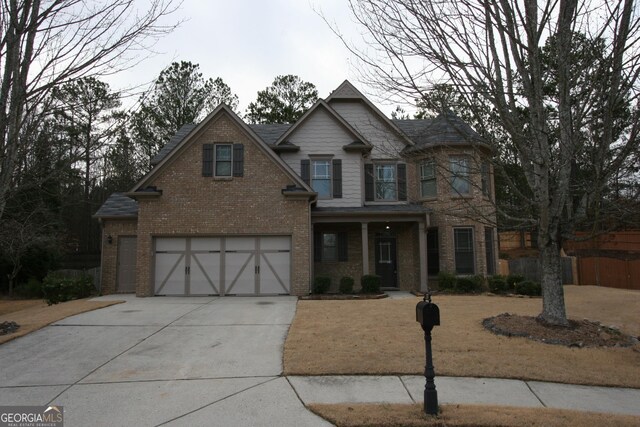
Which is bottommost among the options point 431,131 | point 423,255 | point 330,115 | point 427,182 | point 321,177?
point 423,255

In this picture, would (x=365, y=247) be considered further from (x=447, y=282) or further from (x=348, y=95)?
(x=348, y=95)

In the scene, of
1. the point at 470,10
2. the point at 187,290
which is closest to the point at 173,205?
the point at 187,290

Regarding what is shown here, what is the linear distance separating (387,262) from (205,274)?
7282mm

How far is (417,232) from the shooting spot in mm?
17203

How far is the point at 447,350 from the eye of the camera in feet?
24.6

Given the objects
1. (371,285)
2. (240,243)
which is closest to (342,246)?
(371,285)

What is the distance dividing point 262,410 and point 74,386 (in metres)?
2.87

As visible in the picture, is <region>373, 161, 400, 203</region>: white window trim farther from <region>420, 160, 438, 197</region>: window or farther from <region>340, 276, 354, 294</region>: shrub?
<region>340, 276, 354, 294</region>: shrub

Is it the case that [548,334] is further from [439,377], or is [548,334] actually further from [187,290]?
[187,290]

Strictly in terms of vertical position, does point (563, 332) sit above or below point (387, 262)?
below

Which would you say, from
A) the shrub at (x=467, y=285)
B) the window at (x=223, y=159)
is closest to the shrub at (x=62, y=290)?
the window at (x=223, y=159)

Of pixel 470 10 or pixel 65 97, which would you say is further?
pixel 65 97

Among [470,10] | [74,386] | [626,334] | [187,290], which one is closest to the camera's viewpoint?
[74,386]

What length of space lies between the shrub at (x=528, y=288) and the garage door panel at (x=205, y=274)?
35.0 feet
